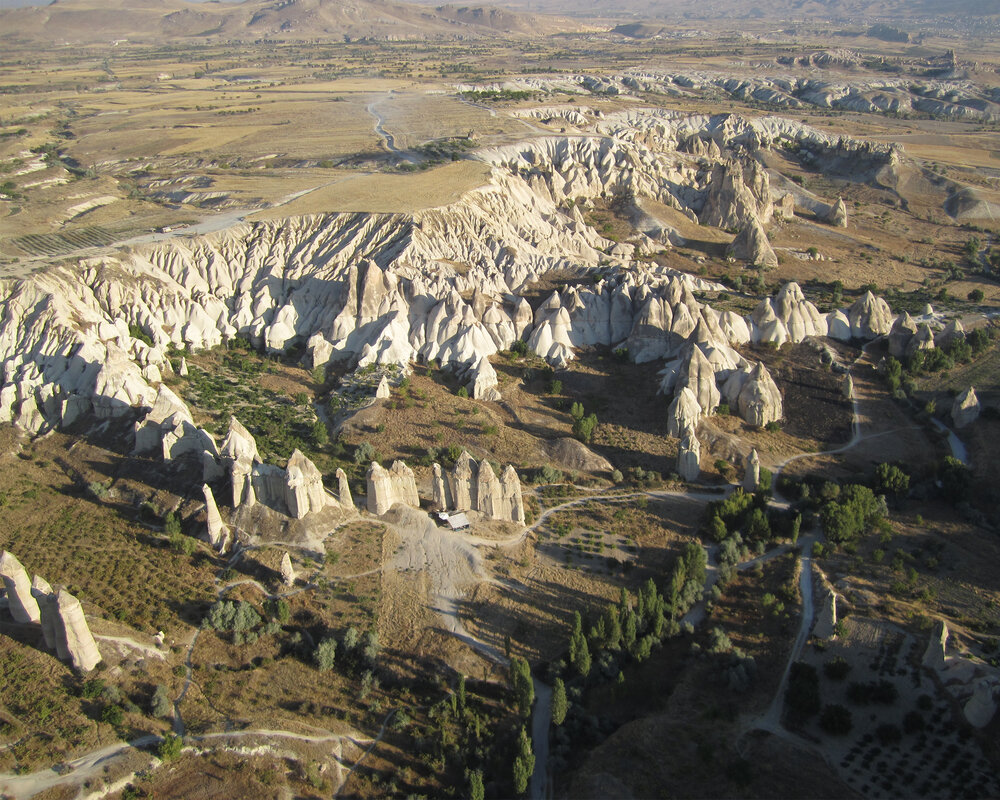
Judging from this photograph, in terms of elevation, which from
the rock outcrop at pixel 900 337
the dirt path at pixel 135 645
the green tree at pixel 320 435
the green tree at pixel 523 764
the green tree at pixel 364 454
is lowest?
the green tree at pixel 523 764

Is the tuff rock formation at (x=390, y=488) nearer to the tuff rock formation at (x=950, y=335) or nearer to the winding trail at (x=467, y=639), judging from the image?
the winding trail at (x=467, y=639)

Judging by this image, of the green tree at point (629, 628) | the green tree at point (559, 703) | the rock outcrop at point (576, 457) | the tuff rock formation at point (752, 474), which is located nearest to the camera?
the green tree at point (559, 703)

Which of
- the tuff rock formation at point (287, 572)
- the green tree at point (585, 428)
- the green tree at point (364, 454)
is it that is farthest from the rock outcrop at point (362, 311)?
the green tree at point (364, 454)

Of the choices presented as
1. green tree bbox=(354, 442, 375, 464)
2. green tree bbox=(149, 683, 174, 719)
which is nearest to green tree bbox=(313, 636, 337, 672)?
green tree bbox=(149, 683, 174, 719)

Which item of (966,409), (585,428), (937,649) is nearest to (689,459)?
(585,428)

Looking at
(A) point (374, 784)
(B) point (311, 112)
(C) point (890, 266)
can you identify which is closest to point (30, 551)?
(A) point (374, 784)

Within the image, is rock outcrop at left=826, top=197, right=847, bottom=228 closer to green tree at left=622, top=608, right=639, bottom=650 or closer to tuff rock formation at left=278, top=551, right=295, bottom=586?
green tree at left=622, top=608, right=639, bottom=650

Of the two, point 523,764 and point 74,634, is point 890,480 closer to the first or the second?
point 523,764
